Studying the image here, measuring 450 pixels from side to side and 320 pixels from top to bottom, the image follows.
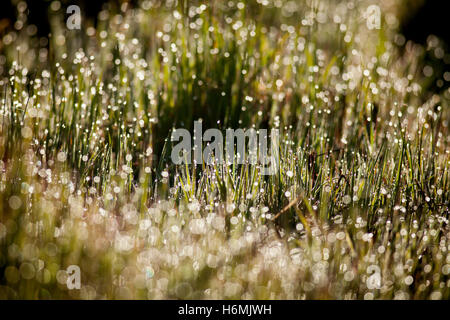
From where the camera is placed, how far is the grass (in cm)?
120

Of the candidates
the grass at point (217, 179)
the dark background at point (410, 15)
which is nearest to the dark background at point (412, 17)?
the dark background at point (410, 15)

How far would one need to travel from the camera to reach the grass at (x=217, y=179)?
→ 1.20 metres

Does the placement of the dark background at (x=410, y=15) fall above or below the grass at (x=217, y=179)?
above

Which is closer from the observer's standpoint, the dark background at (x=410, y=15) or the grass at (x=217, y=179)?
the grass at (x=217, y=179)

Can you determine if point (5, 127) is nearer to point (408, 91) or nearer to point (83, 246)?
point (83, 246)

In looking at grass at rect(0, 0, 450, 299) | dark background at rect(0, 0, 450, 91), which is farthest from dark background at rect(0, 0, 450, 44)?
grass at rect(0, 0, 450, 299)

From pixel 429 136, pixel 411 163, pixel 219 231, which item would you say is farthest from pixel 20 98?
pixel 429 136

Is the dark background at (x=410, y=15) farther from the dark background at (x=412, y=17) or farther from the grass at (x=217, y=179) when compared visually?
the grass at (x=217, y=179)

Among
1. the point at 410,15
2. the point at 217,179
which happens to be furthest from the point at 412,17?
the point at 217,179

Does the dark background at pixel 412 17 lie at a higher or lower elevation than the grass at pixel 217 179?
higher

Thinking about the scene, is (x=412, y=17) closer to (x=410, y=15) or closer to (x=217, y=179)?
(x=410, y=15)

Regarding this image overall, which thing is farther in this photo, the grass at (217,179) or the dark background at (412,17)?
the dark background at (412,17)

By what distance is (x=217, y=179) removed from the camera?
1.51 metres

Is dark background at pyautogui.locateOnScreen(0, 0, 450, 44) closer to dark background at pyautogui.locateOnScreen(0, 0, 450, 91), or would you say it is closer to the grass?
dark background at pyautogui.locateOnScreen(0, 0, 450, 91)
